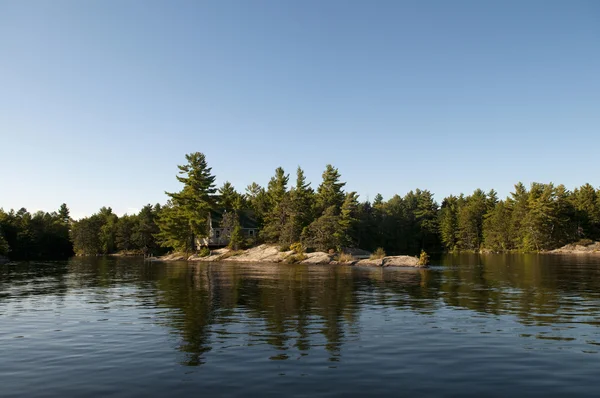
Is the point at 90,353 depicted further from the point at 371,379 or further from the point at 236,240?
the point at 236,240

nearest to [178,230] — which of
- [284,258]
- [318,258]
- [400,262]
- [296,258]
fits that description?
[284,258]

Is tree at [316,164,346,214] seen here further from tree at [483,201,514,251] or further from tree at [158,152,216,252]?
tree at [483,201,514,251]

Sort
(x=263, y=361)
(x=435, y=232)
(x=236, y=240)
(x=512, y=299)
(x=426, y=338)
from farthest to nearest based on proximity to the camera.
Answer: (x=435, y=232), (x=236, y=240), (x=512, y=299), (x=426, y=338), (x=263, y=361)

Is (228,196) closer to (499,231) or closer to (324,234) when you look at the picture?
(324,234)

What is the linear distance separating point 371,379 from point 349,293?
2006cm

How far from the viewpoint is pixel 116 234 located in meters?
143

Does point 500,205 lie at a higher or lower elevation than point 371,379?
higher

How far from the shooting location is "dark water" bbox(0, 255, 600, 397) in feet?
38.4

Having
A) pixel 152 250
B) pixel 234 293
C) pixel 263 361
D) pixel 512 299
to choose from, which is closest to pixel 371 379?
pixel 263 361

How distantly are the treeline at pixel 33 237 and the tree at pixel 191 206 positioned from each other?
5039cm

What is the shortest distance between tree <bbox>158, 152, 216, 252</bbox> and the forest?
0.76ft

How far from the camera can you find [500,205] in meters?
136

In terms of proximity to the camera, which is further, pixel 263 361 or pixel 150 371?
pixel 263 361

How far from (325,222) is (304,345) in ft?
225
